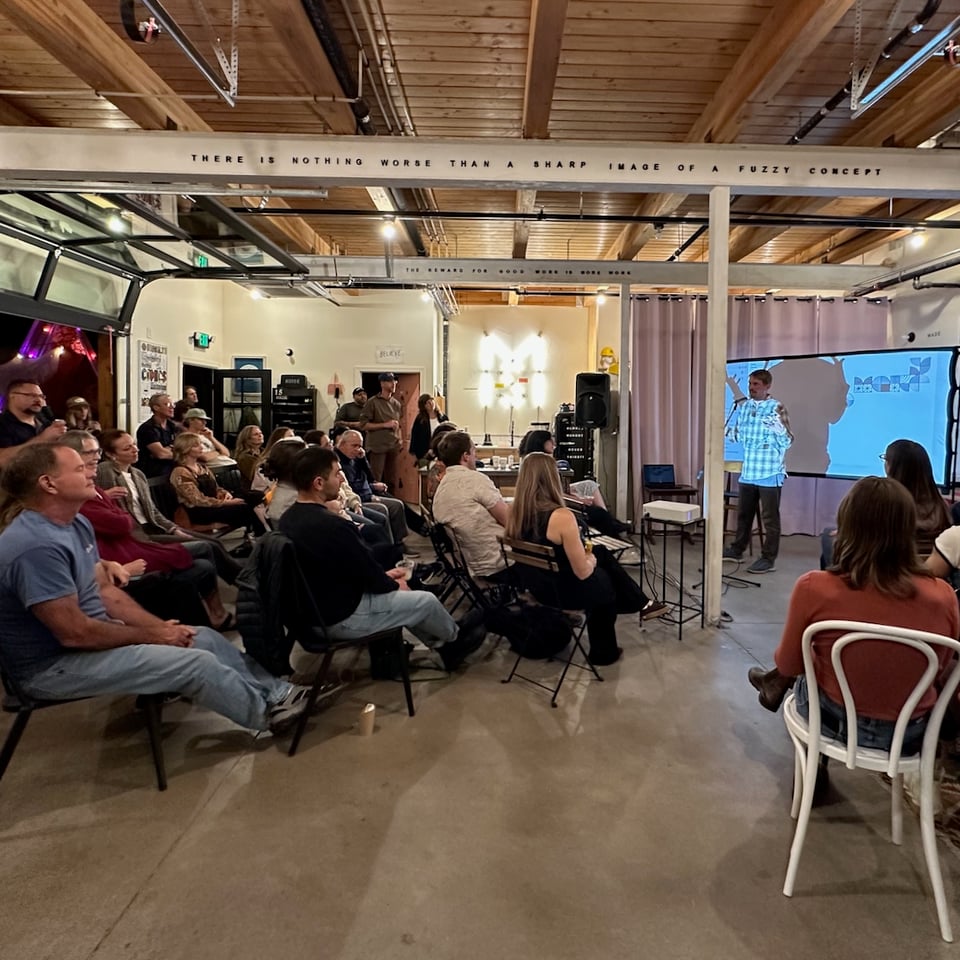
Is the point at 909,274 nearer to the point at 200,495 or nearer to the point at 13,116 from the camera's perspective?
the point at 200,495

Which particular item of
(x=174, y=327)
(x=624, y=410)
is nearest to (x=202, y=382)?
(x=174, y=327)

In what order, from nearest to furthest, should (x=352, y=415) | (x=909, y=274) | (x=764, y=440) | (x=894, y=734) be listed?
(x=894, y=734)
(x=764, y=440)
(x=909, y=274)
(x=352, y=415)

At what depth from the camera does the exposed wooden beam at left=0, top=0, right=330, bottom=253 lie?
2.92m

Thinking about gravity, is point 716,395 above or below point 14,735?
above

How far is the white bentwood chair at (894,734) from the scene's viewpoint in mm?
1554

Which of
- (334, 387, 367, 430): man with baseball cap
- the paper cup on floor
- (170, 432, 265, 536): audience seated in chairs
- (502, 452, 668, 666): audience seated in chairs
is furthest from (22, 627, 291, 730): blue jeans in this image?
(334, 387, 367, 430): man with baseball cap

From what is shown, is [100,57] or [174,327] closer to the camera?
[100,57]

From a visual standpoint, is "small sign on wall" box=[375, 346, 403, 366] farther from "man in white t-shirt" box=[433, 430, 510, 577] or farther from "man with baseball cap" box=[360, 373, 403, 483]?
"man in white t-shirt" box=[433, 430, 510, 577]

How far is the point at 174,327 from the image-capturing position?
834 centimetres

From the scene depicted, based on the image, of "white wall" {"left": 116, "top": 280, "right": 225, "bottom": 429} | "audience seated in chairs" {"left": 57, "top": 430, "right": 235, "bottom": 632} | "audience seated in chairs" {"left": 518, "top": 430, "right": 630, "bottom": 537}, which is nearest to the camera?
"audience seated in chairs" {"left": 57, "top": 430, "right": 235, "bottom": 632}

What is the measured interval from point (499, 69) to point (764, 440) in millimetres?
3785

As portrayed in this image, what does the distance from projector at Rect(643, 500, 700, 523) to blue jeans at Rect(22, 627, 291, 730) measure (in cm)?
272

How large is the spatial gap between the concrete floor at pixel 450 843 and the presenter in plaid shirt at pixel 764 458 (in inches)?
122

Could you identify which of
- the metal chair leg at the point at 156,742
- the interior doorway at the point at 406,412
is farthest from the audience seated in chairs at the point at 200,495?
the interior doorway at the point at 406,412
